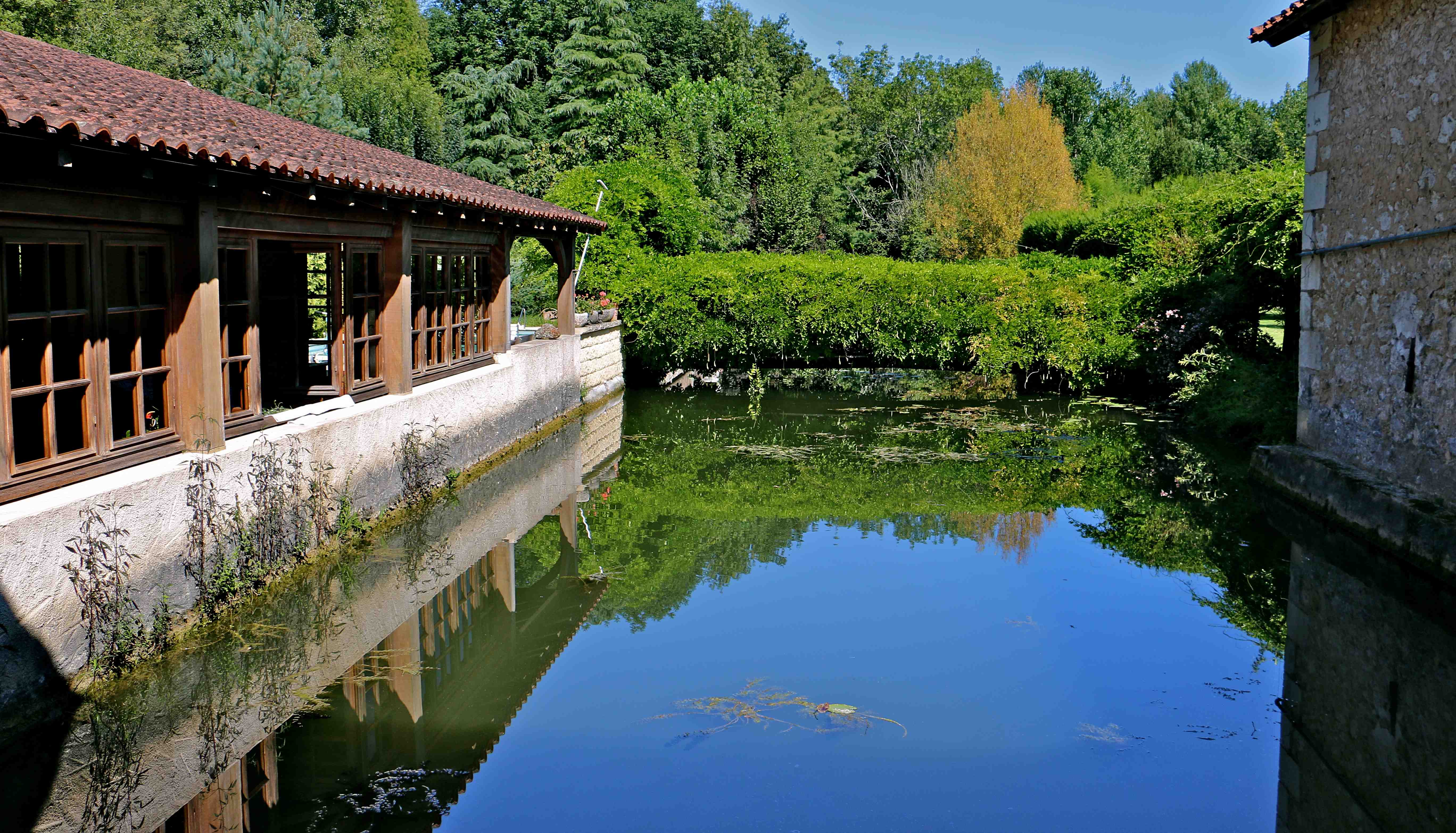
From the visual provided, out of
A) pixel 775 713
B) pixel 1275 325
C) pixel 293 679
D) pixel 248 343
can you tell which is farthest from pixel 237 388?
pixel 1275 325

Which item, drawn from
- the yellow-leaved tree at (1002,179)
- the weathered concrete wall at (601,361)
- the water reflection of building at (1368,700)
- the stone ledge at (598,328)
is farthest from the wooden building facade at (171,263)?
the yellow-leaved tree at (1002,179)

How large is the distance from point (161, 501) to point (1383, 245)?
10434 mm

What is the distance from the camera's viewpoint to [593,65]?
4222 cm

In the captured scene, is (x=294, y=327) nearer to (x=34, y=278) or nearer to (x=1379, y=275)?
(x=34, y=278)

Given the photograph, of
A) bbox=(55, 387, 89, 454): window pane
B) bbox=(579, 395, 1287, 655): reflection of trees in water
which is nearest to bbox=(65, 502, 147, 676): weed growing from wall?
bbox=(55, 387, 89, 454): window pane

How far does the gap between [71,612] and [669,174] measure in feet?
67.8

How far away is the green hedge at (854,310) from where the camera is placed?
2197 cm

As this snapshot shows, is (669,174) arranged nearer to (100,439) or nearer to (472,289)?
(472,289)

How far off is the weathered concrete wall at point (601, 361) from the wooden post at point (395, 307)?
757 centimetres

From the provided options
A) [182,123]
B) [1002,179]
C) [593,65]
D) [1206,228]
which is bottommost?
[182,123]

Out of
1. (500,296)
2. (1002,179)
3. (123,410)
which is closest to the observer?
(123,410)

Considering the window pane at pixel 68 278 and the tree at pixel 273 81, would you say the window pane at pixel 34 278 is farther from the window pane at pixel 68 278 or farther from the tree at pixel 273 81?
the tree at pixel 273 81

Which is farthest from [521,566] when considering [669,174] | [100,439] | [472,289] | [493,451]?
[669,174]

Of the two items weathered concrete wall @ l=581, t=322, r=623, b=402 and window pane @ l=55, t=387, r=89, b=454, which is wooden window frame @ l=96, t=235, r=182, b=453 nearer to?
window pane @ l=55, t=387, r=89, b=454
